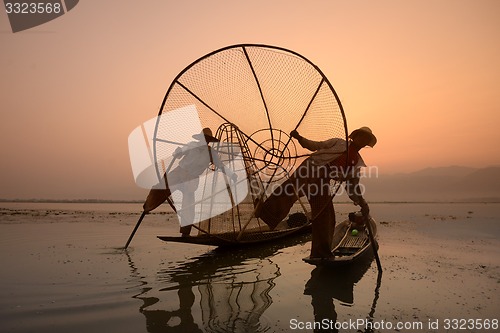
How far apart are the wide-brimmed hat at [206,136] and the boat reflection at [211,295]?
269 centimetres

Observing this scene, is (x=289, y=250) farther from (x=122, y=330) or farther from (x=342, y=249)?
(x=122, y=330)

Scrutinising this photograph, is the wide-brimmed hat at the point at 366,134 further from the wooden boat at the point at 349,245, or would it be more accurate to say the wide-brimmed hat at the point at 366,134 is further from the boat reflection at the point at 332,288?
the boat reflection at the point at 332,288

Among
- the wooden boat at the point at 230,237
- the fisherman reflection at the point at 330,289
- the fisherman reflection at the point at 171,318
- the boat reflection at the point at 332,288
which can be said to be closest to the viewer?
the fisherman reflection at the point at 171,318

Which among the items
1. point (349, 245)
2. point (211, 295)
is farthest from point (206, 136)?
point (349, 245)

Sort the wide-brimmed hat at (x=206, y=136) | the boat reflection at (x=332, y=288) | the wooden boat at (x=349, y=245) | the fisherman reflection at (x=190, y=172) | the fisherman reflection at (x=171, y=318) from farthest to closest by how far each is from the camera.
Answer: the fisherman reflection at (x=190, y=172) → the wide-brimmed hat at (x=206, y=136) → the wooden boat at (x=349, y=245) → the boat reflection at (x=332, y=288) → the fisherman reflection at (x=171, y=318)

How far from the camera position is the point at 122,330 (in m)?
3.71

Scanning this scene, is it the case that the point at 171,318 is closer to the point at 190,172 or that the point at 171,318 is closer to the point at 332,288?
the point at 332,288

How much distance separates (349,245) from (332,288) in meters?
2.76

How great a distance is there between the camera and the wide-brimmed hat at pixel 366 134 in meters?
6.38

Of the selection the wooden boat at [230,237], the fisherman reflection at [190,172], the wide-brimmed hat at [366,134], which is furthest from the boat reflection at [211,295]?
the wide-brimmed hat at [366,134]

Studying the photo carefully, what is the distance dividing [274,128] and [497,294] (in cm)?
517

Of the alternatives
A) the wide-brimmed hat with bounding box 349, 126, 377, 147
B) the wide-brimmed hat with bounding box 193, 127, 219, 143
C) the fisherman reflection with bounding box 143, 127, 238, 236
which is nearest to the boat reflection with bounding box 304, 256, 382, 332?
the wide-brimmed hat with bounding box 349, 126, 377, 147

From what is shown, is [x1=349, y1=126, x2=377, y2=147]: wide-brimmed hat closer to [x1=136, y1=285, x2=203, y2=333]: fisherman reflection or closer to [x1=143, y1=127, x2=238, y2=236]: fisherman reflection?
[x1=143, y1=127, x2=238, y2=236]: fisherman reflection

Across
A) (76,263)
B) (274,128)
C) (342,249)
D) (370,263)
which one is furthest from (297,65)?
(76,263)
